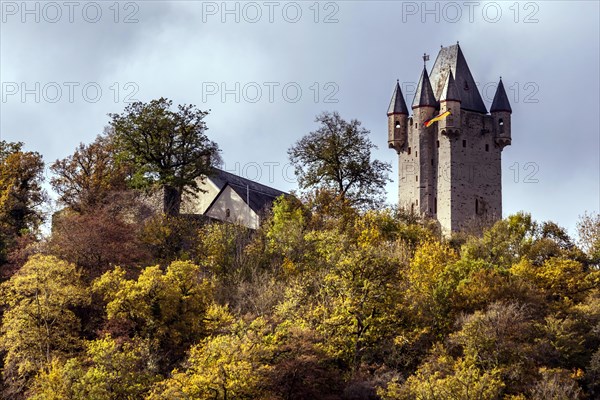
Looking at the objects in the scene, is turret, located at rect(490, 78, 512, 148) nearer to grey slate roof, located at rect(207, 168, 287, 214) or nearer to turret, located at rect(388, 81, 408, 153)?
turret, located at rect(388, 81, 408, 153)

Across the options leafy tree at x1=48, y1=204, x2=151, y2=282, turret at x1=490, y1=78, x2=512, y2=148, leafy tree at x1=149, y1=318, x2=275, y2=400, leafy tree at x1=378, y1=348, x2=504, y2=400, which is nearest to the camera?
leafy tree at x1=149, y1=318, x2=275, y2=400

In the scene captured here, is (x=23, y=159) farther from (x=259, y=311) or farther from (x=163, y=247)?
(x=259, y=311)

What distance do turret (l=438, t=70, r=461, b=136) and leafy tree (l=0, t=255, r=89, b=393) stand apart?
41.3m

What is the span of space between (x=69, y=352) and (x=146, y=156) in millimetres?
19379

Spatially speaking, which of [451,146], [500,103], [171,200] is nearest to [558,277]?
[171,200]

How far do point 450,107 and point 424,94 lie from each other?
2371 millimetres

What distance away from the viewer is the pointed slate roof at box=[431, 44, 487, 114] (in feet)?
308

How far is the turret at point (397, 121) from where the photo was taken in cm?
9444

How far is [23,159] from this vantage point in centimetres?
7112

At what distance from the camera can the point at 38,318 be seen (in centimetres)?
5331

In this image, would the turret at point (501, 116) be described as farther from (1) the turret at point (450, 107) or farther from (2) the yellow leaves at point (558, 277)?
(2) the yellow leaves at point (558, 277)

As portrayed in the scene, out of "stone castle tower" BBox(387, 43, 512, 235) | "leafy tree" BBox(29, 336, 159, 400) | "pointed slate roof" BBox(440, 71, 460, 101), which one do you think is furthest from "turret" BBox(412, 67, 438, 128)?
"leafy tree" BBox(29, 336, 159, 400)

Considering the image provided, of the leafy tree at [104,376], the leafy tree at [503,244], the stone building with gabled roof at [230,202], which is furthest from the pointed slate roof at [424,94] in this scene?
the leafy tree at [104,376]

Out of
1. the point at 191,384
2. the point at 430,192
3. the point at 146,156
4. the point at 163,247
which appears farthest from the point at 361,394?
the point at 430,192
